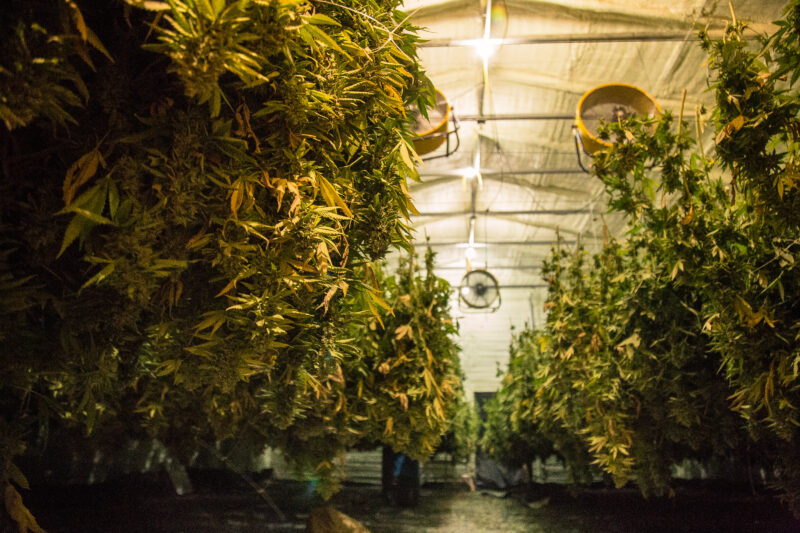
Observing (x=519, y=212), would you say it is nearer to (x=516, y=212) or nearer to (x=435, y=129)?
(x=516, y=212)

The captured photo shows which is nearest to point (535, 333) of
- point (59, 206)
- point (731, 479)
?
point (731, 479)

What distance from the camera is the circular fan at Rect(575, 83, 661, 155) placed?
3.00 meters

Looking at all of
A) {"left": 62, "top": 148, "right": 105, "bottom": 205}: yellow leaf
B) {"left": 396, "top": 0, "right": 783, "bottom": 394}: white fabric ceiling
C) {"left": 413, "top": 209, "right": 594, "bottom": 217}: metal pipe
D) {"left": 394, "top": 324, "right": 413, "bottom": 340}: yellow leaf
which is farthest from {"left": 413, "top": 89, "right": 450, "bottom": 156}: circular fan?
{"left": 413, "top": 209, "right": 594, "bottom": 217}: metal pipe

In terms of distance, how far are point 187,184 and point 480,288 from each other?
15.5ft

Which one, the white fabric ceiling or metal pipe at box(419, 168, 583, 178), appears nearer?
the white fabric ceiling

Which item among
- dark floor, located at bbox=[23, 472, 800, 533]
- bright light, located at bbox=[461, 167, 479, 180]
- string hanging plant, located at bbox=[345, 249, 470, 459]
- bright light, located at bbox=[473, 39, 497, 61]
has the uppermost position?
bright light, located at bbox=[473, 39, 497, 61]

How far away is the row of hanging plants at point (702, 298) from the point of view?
148cm

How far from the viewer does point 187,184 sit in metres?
0.81

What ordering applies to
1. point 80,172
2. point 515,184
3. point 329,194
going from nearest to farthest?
point 80,172
point 329,194
point 515,184

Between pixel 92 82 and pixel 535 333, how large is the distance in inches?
196

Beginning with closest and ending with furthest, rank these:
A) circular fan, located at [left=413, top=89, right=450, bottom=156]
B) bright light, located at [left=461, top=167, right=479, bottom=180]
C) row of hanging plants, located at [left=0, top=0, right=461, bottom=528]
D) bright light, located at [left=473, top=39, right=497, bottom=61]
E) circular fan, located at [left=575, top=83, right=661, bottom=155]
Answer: row of hanging plants, located at [left=0, top=0, right=461, bottom=528], circular fan, located at [left=413, top=89, right=450, bottom=156], circular fan, located at [left=575, top=83, right=661, bottom=155], bright light, located at [left=473, top=39, right=497, bottom=61], bright light, located at [left=461, top=167, right=479, bottom=180]

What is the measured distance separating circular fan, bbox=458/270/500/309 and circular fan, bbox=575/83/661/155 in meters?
2.46

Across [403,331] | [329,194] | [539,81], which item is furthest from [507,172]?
[329,194]

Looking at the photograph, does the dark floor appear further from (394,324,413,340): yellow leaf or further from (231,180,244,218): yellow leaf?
(231,180,244,218): yellow leaf
